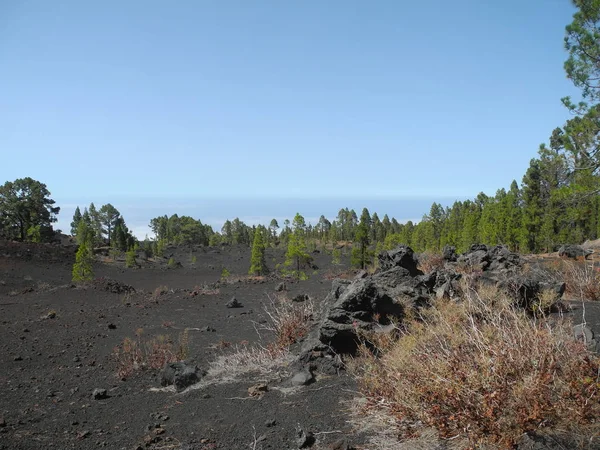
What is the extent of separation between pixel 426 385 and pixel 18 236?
61.5m

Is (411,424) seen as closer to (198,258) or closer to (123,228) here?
(198,258)

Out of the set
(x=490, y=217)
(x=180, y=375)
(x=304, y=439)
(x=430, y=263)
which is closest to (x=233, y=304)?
(x=430, y=263)

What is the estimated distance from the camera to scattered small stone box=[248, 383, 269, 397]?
21.7 feet

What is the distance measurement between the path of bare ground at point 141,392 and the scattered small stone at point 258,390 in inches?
3.7

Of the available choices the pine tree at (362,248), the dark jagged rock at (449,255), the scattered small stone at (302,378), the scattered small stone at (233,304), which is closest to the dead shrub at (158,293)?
the scattered small stone at (233,304)

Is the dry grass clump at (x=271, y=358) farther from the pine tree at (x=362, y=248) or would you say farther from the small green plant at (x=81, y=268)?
the pine tree at (x=362, y=248)

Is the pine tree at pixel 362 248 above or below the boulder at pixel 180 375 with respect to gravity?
above

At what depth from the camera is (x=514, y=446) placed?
346cm

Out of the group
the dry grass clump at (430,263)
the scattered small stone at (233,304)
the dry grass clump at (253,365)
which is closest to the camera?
the dry grass clump at (253,365)

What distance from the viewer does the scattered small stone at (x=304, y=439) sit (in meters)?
4.67

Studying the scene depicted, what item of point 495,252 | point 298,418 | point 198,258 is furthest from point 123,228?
point 298,418

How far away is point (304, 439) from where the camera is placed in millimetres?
4680

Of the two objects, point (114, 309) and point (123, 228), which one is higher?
point (123, 228)

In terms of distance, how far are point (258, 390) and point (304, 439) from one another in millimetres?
2158
